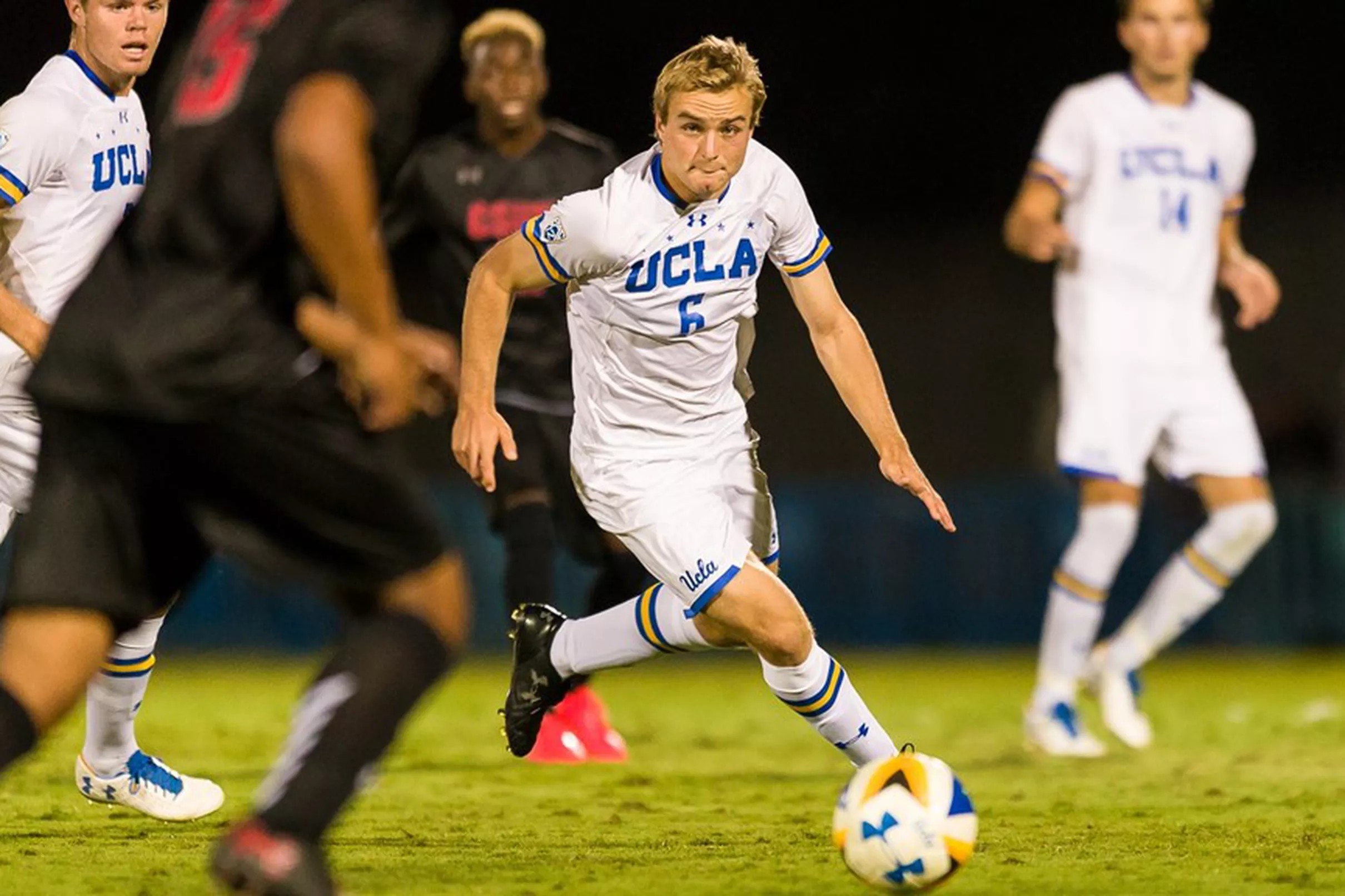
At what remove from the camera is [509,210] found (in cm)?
830

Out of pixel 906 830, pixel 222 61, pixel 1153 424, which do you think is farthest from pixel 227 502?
pixel 1153 424

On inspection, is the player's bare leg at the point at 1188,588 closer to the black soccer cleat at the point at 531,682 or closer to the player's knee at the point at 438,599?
the black soccer cleat at the point at 531,682

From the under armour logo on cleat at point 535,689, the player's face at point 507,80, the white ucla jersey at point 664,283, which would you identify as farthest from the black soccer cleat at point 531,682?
the player's face at point 507,80

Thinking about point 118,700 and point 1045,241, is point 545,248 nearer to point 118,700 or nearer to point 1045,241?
point 118,700

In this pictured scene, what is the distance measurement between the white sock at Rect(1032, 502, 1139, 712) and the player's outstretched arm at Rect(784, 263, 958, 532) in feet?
8.77

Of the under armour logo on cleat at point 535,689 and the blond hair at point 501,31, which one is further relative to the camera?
the blond hair at point 501,31

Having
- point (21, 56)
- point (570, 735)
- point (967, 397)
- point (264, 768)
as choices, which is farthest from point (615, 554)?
point (967, 397)

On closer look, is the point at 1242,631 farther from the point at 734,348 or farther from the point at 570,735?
the point at 734,348

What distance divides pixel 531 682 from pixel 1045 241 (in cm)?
279

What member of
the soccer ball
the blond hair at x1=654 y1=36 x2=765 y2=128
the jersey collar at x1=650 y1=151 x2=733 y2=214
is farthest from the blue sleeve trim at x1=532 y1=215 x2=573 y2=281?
the soccer ball

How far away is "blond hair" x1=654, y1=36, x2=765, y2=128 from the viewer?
580 centimetres

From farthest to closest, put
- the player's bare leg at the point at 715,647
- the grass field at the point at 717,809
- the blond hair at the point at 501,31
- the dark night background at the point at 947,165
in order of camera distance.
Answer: the dark night background at the point at 947,165, the blond hair at the point at 501,31, the player's bare leg at the point at 715,647, the grass field at the point at 717,809

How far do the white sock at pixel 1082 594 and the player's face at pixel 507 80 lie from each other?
8.69 feet

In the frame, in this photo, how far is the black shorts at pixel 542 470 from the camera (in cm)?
820
